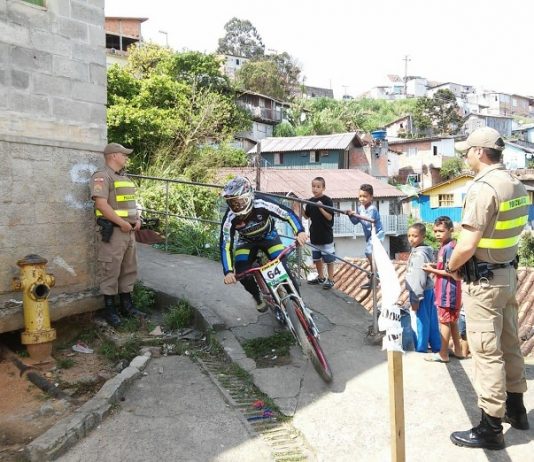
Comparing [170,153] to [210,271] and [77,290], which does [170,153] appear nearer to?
[210,271]

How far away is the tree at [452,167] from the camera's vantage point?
133ft

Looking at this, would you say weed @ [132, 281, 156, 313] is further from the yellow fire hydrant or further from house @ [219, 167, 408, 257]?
house @ [219, 167, 408, 257]

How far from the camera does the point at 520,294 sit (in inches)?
464

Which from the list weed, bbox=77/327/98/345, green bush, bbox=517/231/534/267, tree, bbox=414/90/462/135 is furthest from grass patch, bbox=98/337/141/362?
tree, bbox=414/90/462/135

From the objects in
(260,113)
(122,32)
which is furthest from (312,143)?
(122,32)

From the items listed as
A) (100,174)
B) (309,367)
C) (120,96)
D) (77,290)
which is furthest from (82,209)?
(120,96)

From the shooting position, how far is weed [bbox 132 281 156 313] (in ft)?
18.7

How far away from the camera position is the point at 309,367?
14.1ft

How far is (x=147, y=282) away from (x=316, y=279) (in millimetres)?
2202

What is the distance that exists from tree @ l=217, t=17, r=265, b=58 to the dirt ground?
66518mm

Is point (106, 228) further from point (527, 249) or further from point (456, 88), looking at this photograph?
point (456, 88)

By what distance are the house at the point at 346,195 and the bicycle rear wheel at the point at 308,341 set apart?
22.4m

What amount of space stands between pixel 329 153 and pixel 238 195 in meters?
32.8

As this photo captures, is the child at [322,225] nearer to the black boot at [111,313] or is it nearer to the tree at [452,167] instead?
the black boot at [111,313]
